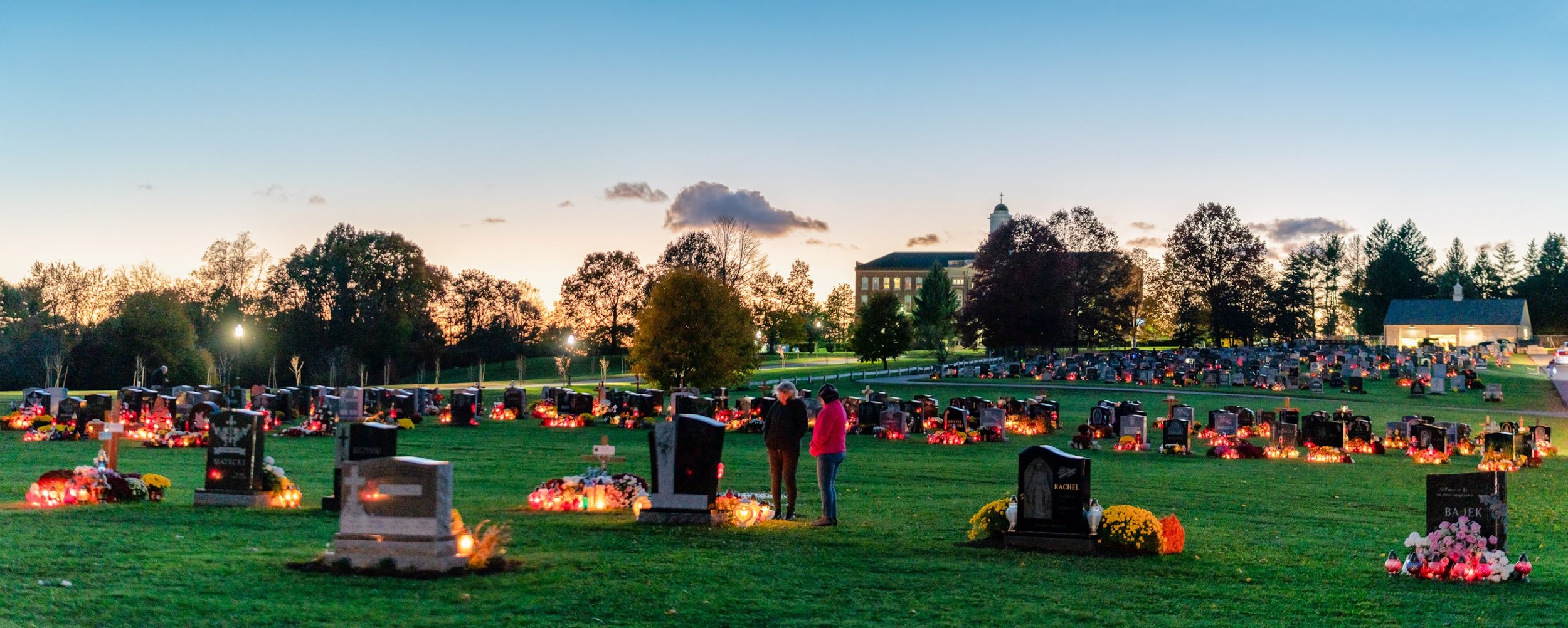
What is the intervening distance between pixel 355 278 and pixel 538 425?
150ft

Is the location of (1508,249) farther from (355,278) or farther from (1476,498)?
(1476,498)

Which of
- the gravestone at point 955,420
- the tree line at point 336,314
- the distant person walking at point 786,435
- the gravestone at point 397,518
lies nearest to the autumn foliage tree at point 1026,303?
the tree line at point 336,314

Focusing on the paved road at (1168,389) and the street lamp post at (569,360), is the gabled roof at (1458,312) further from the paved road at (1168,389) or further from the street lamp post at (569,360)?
the street lamp post at (569,360)

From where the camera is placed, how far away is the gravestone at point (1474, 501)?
10555mm

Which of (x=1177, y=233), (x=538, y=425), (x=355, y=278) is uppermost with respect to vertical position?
(x=1177, y=233)

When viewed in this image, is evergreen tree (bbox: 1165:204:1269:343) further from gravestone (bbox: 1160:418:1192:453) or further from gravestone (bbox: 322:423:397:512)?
gravestone (bbox: 322:423:397:512)

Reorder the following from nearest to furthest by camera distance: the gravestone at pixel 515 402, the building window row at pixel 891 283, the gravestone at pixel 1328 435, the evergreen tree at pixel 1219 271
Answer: the gravestone at pixel 1328 435 → the gravestone at pixel 515 402 → the evergreen tree at pixel 1219 271 → the building window row at pixel 891 283

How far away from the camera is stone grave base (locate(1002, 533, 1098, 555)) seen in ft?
37.4

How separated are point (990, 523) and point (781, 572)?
287cm

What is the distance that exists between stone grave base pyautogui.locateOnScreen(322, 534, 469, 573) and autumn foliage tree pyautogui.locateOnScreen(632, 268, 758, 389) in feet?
101

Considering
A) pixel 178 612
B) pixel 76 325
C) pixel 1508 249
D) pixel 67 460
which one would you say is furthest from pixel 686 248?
pixel 1508 249

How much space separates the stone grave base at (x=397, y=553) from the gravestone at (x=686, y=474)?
3.43 m

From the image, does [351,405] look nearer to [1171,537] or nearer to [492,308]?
[1171,537]

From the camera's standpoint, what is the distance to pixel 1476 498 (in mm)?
10609
